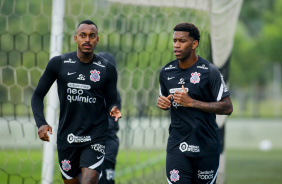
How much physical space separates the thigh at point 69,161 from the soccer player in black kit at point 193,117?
38.0 inches

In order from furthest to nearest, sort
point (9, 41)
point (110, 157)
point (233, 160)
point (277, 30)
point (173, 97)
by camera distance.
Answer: point (277, 30)
point (9, 41)
point (233, 160)
point (110, 157)
point (173, 97)

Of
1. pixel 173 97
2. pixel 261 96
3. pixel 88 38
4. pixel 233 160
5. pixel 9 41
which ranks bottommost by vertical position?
pixel 261 96

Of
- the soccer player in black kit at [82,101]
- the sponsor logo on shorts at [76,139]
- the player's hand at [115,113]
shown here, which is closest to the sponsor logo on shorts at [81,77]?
the soccer player in black kit at [82,101]

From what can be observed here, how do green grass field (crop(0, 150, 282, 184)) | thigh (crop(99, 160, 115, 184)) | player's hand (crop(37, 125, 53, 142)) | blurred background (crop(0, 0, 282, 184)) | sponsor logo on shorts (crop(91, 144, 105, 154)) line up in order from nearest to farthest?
player's hand (crop(37, 125, 53, 142)) < sponsor logo on shorts (crop(91, 144, 105, 154)) < thigh (crop(99, 160, 115, 184)) < blurred background (crop(0, 0, 282, 184)) < green grass field (crop(0, 150, 282, 184))

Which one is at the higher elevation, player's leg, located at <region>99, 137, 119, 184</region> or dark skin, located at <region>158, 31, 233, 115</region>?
dark skin, located at <region>158, 31, 233, 115</region>

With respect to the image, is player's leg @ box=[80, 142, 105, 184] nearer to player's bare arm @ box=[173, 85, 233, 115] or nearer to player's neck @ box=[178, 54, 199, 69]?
player's bare arm @ box=[173, 85, 233, 115]

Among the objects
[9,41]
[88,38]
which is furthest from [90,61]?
[9,41]

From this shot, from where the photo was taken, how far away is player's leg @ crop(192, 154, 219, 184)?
5.31m

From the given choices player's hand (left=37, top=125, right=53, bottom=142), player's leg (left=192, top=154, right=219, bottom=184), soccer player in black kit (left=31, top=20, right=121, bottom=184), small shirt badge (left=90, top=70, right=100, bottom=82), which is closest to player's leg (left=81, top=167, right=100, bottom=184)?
soccer player in black kit (left=31, top=20, right=121, bottom=184)

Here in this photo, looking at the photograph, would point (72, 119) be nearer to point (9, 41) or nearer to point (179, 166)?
point (179, 166)

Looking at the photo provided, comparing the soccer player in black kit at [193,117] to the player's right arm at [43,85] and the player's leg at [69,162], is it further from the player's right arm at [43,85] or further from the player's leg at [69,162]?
the player's right arm at [43,85]

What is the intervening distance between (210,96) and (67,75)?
4.78 ft

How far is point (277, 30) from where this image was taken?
97.9ft

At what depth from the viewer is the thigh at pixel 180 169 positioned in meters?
5.27
